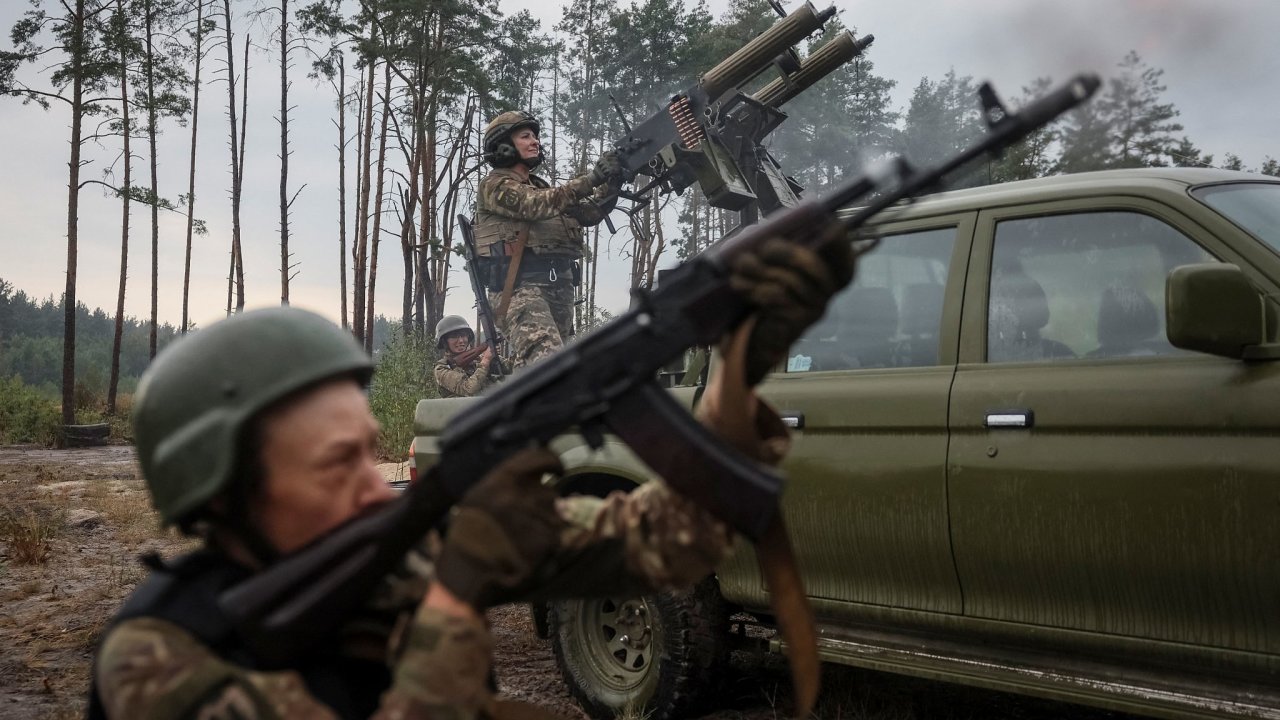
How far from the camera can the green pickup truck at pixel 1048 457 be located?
123 inches

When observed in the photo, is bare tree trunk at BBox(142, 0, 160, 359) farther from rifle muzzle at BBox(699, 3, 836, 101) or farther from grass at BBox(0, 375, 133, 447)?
rifle muzzle at BBox(699, 3, 836, 101)

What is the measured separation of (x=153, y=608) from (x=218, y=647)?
101 mm

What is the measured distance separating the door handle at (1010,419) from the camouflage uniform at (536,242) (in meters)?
5.18

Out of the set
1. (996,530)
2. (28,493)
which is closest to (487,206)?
(996,530)

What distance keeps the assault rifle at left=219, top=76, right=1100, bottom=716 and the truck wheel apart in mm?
2692

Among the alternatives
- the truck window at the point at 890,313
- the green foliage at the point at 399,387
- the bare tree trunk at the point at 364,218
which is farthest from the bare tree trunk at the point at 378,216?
the truck window at the point at 890,313

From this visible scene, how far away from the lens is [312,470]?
154 cm

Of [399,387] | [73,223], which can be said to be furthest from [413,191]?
[399,387]

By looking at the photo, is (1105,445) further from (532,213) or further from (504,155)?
(504,155)

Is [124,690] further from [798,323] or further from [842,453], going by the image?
[842,453]

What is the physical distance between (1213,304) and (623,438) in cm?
215

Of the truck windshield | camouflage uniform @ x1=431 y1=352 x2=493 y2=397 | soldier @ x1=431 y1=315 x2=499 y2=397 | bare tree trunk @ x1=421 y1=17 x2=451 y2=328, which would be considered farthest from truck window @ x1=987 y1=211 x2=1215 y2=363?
bare tree trunk @ x1=421 y1=17 x2=451 y2=328

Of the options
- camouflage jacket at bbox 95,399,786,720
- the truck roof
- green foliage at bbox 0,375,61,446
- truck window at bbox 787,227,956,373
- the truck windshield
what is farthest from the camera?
green foliage at bbox 0,375,61,446

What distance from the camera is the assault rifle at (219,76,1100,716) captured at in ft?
4.85
